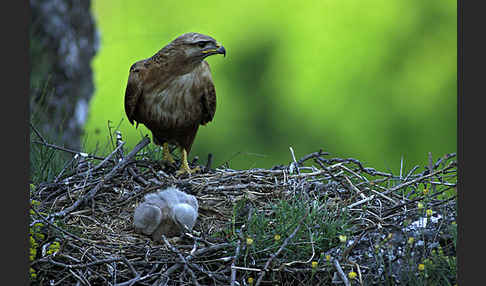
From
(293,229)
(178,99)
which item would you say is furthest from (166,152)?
(293,229)

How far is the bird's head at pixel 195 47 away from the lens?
432 cm

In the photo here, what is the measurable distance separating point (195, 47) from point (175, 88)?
0.31 meters

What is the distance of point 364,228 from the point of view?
10.4 ft

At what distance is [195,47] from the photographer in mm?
4375

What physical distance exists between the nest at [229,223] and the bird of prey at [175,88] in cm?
33

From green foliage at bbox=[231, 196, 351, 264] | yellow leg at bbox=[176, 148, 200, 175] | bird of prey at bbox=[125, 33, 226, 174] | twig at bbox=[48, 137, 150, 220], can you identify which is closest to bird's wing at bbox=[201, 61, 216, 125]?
→ bird of prey at bbox=[125, 33, 226, 174]

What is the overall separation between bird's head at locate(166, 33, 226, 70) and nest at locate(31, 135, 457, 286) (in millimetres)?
687

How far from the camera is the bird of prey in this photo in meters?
4.41

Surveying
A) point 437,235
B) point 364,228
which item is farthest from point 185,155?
point 437,235

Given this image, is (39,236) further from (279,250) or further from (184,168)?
(184,168)

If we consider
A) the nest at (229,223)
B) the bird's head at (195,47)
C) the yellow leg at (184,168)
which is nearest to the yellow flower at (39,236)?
the nest at (229,223)

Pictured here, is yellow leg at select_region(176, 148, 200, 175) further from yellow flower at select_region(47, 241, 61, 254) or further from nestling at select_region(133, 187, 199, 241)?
yellow flower at select_region(47, 241, 61, 254)

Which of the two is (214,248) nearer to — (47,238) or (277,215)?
(277,215)

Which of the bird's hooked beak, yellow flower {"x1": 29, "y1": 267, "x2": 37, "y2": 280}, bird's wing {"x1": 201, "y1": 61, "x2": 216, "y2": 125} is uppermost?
the bird's hooked beak
